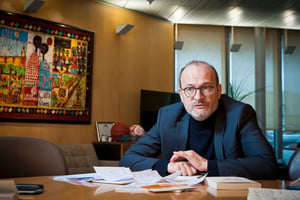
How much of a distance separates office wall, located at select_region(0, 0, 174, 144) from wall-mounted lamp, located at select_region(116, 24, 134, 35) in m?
0.10

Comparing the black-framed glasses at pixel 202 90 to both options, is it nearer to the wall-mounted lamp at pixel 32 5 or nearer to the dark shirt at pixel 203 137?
the dark shirt at pixel 203 137

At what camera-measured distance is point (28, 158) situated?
1.89 meters

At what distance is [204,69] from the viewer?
2059 mm

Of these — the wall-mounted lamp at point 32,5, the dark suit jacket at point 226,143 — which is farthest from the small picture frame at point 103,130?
the dark suit jacket at point 226,143

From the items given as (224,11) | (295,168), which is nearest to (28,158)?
(295,168)

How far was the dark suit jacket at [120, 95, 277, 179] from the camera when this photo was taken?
174cm

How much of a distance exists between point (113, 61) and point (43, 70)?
Answer: 4.21 feet

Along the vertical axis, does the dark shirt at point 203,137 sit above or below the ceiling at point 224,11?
below

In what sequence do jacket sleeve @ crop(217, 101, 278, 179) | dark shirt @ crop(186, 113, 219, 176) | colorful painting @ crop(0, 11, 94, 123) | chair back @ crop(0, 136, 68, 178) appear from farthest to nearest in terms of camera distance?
1. colorful painting @ crop(0, 11, 94, 123)
2. dark shirt @ crop(186, 113, 219, 176)
3. chair back @ crop(0, 136, 68, 178)
4. jacket sleeve @ crop(217, 101, 278, 179)

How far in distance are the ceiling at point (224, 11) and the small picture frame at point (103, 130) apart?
1.87m

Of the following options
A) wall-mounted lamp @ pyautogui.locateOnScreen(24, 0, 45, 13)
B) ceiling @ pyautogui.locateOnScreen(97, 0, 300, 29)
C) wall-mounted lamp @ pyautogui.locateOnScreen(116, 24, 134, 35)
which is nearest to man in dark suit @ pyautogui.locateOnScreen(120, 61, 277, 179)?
wall-mounted lamp @ pyautogui.locateOnScreen(24, 0, 45, 13)

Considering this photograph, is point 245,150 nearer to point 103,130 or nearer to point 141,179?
point 141,179

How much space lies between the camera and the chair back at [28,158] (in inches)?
71.9

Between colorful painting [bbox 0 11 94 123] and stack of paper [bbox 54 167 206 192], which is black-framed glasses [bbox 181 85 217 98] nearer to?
stack of paper [bbox 54 167 206 192]
